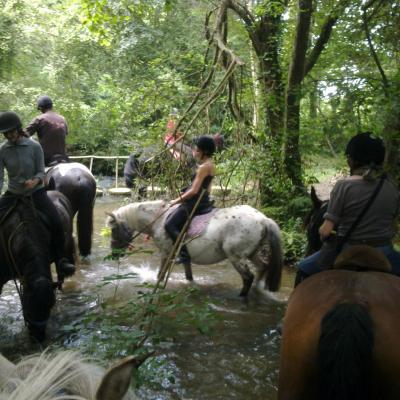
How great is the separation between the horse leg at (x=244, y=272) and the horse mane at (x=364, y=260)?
11.8 feet

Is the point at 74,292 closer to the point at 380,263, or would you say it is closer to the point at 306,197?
the point at 306,197

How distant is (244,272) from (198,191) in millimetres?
1296

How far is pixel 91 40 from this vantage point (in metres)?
18.3

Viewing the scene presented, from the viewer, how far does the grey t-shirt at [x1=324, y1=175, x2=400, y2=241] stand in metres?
3.44

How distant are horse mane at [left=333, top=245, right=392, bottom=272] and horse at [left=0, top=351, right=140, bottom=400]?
187 centimetres

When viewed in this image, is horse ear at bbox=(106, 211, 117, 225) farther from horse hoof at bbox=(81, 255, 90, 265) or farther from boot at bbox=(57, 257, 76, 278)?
boot at bbox=(57, 257, 76, 278)

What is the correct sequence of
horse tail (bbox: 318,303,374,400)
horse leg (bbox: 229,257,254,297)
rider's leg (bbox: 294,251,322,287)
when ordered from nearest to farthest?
1. horse tail (bbox: 318,303,374,400)
2. rider's leg (bbox: 294,251,322,287)
3. horse leg (bbox: 229,257,254,297)

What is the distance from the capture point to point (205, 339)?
542cm

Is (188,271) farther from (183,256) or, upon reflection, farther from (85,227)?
(85,227)

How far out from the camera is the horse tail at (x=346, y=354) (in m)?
2.19

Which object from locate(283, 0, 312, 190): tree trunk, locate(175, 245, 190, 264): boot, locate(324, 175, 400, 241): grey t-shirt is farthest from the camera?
locate(283, 0, 312, 190): tree trunk

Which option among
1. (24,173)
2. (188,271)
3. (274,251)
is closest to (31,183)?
(24,173)

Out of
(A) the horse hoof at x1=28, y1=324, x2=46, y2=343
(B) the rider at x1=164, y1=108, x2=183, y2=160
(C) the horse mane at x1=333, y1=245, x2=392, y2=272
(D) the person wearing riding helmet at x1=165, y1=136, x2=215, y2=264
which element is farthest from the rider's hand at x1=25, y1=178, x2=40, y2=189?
(C) the horse mane at x1=333, y1=245, x2=392, y2=272

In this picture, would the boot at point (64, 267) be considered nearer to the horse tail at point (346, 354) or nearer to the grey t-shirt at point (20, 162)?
the grey t-shirt at point (20, 162)
